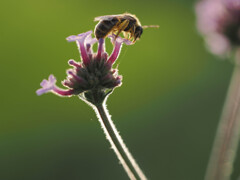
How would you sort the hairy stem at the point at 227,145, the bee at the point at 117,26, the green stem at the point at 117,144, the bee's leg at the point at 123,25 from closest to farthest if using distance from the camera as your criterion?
the green stem at the point at 117,144
the bee at the point at 117,26
the bee's leg at the point at 123,25
the hairy stem at the point at 227,145

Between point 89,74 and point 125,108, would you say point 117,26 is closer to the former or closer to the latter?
point 89,74

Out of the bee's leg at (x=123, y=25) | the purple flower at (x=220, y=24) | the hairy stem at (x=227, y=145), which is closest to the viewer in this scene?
the bee's leg at (x=123, y=25)

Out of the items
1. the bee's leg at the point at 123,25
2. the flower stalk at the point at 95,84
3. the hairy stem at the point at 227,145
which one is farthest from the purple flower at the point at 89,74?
the hairy stem at the point at 227,145

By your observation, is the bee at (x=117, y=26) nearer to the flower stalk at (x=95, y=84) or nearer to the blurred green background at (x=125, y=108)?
the flower stalk at (x=95, y=84)

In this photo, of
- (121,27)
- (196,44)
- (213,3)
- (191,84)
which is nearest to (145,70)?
(191,84)

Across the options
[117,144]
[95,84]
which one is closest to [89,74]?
[95,84]
